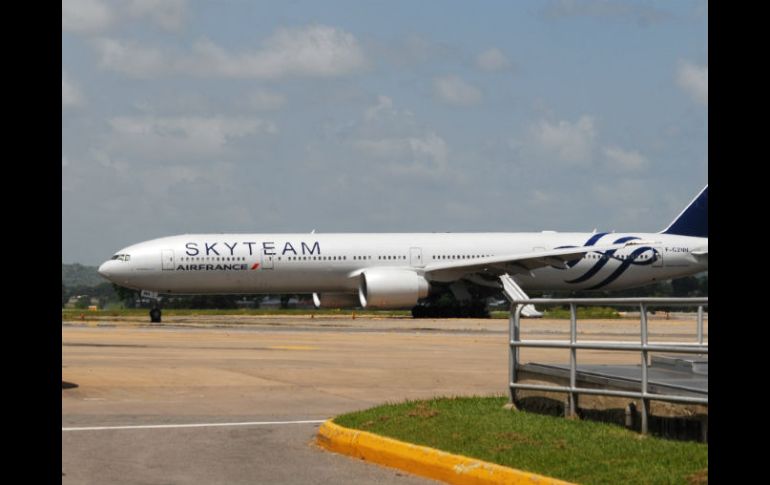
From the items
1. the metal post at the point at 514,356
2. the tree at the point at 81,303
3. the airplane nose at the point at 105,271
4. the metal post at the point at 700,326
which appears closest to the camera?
the metal post at the point at 700,326

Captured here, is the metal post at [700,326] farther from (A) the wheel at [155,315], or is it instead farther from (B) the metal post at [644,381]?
(A) the wheel at [155,315]

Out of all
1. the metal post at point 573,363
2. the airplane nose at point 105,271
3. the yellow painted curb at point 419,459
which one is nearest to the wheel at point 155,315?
the airplane nose at point 105,271

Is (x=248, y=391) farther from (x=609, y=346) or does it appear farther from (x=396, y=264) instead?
(x=396, y=264)

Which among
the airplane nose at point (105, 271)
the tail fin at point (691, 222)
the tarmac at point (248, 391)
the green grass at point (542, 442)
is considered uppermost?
the tail fin at point (691, 222)

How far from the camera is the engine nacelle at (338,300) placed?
155 ft

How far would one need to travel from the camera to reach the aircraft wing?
4322 centimetres

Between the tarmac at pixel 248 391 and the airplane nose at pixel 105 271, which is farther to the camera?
the airplane nose at pixel 105 271

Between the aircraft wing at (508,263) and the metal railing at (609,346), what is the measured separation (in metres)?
31.4

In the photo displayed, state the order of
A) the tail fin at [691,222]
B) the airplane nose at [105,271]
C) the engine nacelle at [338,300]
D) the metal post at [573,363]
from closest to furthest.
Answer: the metal post at [573,363]
the airplane nose at [105,271]
the engine nacelle at [338,300]
the tail fin at [691,222]
